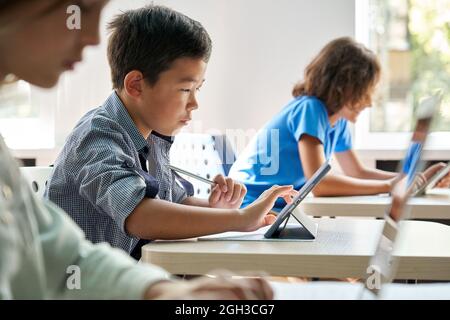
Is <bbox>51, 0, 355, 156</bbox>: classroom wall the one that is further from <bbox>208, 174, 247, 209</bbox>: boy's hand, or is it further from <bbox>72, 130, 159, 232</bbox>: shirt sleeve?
<bbox>72, 130, 159, 232</bbox>: shirt sleeve

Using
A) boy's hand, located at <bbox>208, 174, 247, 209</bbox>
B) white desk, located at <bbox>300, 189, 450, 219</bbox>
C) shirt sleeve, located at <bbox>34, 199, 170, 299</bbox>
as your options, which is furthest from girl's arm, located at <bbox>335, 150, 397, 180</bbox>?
shirt sleeve, located at <bbox>34, 199, 170, 299</bbox>

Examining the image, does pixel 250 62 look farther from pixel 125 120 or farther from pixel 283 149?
pixel 125 120

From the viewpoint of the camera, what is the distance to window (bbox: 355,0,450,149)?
222 centimetres

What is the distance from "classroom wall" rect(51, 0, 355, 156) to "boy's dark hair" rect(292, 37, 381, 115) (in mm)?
182

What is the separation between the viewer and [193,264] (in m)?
0.84

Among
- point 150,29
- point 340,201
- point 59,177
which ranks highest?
point 150,29

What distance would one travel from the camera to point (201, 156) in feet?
5.58

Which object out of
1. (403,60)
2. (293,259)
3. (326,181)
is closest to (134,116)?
(293,259)

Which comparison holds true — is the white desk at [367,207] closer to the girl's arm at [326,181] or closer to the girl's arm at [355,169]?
the girl's arm at [326,181]

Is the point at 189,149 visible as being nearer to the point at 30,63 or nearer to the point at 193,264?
the point at 193,264

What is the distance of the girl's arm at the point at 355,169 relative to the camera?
199cm

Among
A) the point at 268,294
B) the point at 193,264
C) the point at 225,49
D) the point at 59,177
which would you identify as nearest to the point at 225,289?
the point at 268,294

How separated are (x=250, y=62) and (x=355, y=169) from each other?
1.19 feet
